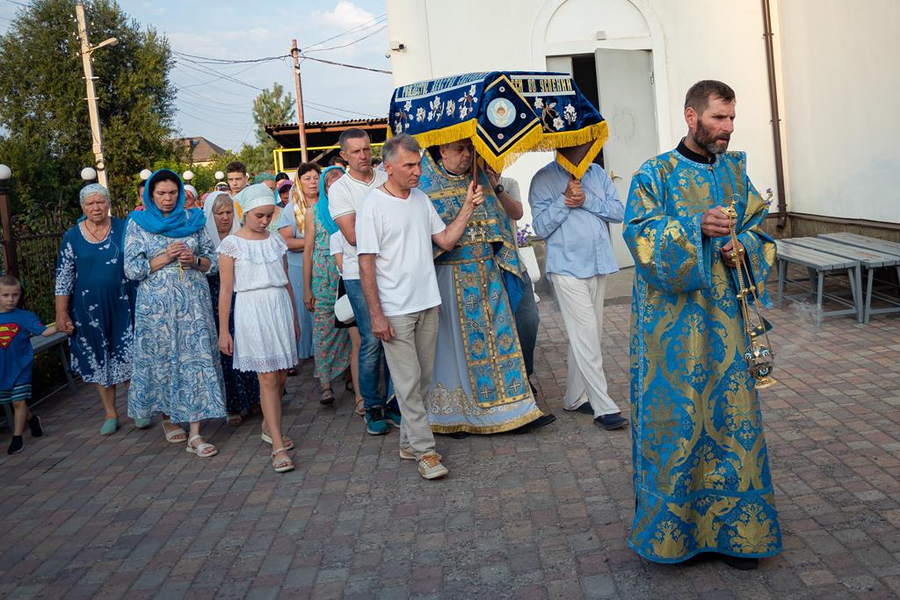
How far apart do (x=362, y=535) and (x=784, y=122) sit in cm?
922

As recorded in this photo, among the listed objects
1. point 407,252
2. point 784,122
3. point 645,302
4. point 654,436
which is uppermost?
point 784,122

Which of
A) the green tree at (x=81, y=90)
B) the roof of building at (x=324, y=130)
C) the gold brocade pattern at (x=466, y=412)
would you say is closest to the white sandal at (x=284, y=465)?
the gold brocade pattern at (x=466, y=412)

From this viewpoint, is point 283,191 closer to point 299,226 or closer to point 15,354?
point 299,226

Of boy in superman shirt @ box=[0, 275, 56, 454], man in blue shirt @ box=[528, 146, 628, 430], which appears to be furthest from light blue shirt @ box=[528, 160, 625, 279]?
boy in superman shirt @ box=[0, 275, 56, 454]

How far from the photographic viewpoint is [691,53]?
38.5 feet

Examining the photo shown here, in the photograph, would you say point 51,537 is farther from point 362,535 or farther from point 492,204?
point 492,204

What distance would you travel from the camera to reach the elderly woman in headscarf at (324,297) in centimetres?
734

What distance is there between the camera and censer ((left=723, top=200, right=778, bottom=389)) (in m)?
3.72

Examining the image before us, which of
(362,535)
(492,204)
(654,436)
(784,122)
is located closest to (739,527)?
(654,436)

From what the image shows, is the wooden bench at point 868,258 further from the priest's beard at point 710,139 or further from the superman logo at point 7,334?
the superman logo at point 7,334

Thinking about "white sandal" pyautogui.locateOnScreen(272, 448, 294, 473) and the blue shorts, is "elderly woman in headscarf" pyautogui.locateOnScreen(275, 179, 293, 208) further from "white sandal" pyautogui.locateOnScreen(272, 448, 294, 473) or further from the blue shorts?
"white sandal" pyautogui.locateOnScreen(272, 448, 294, 473)

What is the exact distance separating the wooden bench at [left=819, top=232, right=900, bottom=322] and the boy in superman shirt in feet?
23.6

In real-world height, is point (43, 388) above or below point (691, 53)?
below

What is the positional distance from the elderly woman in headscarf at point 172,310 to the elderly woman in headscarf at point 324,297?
1.01 m
